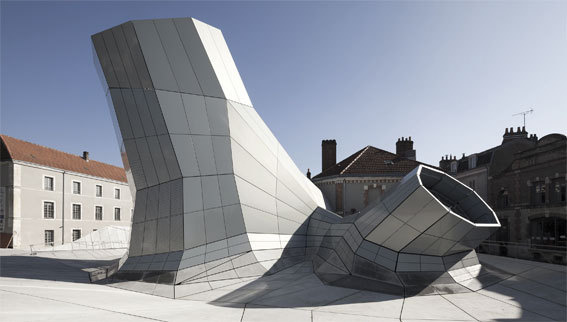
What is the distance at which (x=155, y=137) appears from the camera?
14180 mm

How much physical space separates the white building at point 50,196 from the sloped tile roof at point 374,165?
90.3ft

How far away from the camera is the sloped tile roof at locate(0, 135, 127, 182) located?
99.3 ft

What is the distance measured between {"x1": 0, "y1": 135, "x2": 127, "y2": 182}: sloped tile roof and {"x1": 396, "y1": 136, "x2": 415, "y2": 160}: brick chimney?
37.5 metres

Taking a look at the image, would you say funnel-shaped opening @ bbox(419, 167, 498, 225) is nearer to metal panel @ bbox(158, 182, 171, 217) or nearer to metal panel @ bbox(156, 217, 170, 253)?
metal panel @ bbox(158, 182, 171, 217)

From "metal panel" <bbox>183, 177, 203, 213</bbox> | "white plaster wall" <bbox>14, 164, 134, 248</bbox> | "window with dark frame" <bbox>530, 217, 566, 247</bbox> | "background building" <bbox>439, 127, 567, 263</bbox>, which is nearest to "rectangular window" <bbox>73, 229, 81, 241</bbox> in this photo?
"white plaster wall" <bbox>14, 164, 134, 248</bbox>

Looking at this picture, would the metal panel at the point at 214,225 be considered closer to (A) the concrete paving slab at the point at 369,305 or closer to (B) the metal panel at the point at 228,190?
(B) the metal panel at the point at 228,190

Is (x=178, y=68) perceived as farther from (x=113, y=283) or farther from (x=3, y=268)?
(x=3, y=268)

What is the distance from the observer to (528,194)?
85.1ft

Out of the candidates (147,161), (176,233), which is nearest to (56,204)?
(147,161)

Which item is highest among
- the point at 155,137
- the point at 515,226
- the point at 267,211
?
the point at 155,137

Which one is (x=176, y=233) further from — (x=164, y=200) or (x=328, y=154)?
(x=328, y=154)

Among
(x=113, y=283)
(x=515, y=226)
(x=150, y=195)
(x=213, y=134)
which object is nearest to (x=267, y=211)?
(x=213, y=134)

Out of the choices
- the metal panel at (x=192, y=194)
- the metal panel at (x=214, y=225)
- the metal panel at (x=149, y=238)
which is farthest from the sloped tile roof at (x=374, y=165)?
the metal panel at (x=149, y=238)

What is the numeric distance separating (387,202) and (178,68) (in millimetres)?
10800
